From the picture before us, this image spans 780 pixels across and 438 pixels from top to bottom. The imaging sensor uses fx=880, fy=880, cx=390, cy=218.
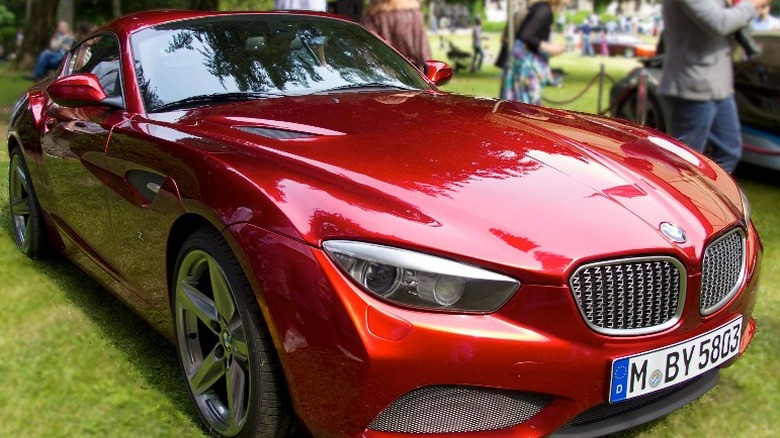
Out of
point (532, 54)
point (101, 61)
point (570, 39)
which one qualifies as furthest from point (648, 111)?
point (570, 39)

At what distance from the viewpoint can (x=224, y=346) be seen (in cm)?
274

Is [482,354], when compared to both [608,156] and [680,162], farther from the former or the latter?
[680,162]

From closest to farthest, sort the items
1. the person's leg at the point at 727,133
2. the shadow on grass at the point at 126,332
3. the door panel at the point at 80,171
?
1. the shadow on grass at the point at 126,332
2. the door panel at the point at 80,171
3. the person's leg at the point at 727,133

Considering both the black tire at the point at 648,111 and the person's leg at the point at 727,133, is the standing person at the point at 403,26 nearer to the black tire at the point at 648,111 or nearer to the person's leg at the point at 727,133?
the black tire at the point at 648,111

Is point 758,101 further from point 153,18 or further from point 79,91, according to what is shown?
point 79,91

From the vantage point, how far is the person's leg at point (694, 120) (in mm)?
5715

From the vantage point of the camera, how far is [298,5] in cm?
759

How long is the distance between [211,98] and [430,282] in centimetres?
160

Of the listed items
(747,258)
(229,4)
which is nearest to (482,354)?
(747,258)

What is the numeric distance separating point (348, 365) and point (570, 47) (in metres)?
46.9

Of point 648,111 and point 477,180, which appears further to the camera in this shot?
point 648,111

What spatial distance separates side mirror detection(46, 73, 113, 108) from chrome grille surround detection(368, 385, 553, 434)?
2.00 meters

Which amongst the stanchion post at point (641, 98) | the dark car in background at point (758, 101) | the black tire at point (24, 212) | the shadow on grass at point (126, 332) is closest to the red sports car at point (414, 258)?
the shadow on grass at point (126, 332)

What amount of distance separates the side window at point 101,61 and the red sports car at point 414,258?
15 centimetres
